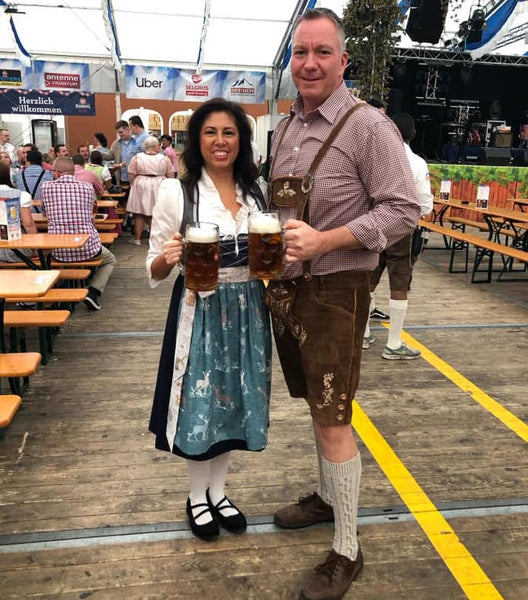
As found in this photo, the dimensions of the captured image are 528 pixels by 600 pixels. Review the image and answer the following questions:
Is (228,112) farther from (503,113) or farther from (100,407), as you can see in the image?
(503,113)

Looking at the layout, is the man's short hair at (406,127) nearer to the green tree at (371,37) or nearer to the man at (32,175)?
the man at (32,175)

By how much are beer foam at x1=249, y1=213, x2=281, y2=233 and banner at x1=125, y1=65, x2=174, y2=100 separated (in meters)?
13.0

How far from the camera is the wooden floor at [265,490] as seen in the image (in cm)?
193

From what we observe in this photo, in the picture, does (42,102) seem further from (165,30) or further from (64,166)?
(64,166)

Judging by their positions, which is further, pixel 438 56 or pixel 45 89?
pixel 438 56

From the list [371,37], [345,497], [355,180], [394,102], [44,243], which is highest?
[371,37]

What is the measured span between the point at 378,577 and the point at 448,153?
636 inches

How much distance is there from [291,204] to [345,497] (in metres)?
0.94

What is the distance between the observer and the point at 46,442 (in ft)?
9.18

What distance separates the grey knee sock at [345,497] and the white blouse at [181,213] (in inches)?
32.1

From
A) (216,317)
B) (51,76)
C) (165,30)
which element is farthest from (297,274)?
(51,76)

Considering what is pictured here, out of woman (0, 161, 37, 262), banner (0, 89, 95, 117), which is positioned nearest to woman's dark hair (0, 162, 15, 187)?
woman (0, 161, 37, 262)

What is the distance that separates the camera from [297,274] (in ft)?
5.70

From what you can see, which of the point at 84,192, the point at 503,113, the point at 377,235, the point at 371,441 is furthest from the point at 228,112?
the point at 503,113
